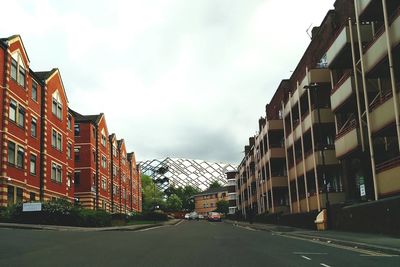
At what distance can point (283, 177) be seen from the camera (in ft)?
169

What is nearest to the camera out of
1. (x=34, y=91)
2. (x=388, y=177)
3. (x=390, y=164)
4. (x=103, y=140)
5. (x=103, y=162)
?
(x=390, y=164)

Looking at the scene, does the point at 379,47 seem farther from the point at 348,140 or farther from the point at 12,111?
the point at 12,111

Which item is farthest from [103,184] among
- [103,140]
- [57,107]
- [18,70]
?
[18,70]

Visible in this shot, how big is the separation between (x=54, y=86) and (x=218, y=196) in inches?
5114

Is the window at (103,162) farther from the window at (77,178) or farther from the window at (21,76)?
the window at (21,76)

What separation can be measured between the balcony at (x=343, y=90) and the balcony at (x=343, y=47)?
4.39ft

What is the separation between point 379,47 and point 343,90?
5.30 meters

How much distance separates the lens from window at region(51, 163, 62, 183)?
149 feet

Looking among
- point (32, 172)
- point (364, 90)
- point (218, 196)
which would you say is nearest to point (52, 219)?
point (32, 172)

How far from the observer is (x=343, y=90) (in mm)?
28156

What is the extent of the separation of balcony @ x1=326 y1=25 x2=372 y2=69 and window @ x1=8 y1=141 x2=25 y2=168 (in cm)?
2326

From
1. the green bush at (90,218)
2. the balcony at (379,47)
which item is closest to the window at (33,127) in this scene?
the green bush at (90,218)

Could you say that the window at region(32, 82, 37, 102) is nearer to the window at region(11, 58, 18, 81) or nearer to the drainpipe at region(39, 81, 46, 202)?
the drainpipe at region(39, 81, 46, 202)

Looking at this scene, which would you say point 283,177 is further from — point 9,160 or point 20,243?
point 20,243
